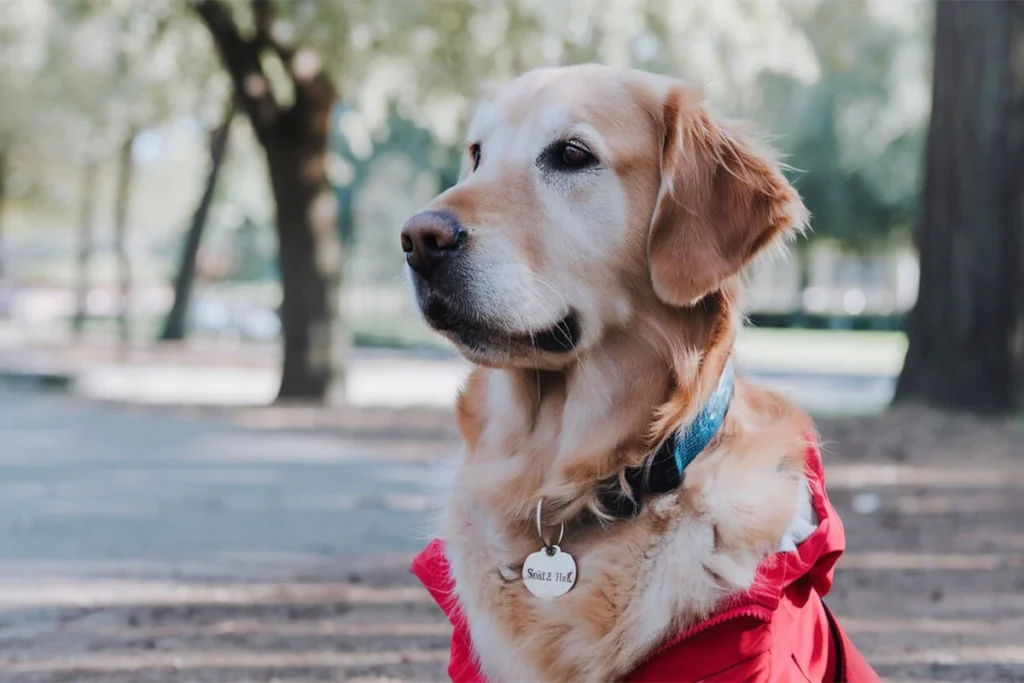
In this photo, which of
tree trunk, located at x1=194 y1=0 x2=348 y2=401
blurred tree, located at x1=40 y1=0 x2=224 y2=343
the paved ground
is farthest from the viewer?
tree trunk, located at x1=194 y1=0 x2=348 y2=401

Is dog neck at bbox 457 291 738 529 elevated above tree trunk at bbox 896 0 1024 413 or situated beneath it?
elevated above

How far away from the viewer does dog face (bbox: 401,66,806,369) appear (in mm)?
2691

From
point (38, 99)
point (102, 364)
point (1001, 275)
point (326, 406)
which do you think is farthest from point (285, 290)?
point (38, 99)

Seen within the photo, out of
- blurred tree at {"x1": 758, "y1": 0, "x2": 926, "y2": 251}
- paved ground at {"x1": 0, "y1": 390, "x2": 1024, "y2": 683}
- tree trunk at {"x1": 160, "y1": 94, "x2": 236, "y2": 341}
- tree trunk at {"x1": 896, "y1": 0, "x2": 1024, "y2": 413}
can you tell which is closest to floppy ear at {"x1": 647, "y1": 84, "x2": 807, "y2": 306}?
paved ground at {"x1": 0, "y1": 390, "x2": 1024, "y2": 683}

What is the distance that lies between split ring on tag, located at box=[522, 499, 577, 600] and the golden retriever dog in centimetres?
2

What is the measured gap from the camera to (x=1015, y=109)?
29.4ft

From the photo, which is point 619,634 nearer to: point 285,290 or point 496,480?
point 496,480

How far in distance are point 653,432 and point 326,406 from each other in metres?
10.4

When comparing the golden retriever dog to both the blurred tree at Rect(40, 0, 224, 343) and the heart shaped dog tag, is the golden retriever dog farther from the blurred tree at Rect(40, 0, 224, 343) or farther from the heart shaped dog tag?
the blurred tree at Rect(40, 0, 224, 343)

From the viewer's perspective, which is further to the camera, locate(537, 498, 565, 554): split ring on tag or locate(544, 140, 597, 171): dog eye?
locate(544, 140, 597, 171): dog eye

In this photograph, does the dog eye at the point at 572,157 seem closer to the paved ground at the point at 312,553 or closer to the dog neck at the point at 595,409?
the dog neck at the point at 595,409

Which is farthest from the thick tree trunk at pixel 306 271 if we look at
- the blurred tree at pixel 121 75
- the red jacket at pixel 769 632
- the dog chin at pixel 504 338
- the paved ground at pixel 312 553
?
the red jacket at pixel 769 632

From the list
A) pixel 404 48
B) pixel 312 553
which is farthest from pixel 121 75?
pixel 312 553

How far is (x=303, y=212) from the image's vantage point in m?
13.1
